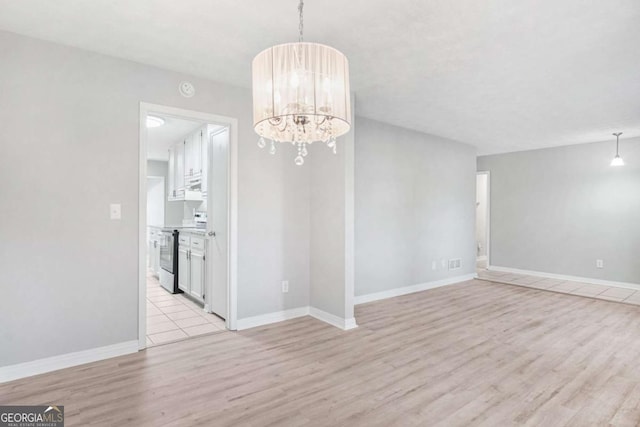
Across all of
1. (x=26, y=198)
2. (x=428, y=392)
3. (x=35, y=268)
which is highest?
(x=26, y=198)

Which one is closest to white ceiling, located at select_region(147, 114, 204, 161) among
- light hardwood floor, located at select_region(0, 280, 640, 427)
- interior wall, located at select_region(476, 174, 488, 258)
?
light hardwood floor, located at select_region(0, 280, 640, 427)

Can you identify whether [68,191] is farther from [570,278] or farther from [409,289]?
A: [570,278]

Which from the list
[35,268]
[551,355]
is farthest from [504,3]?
[35,268]

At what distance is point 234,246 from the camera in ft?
10.9

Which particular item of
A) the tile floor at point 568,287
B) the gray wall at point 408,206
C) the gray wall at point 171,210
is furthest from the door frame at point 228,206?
Result: the tile floor at point 568,287

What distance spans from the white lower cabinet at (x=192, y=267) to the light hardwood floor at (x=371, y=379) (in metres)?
1.21

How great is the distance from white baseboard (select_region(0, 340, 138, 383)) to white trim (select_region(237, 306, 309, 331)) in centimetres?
100

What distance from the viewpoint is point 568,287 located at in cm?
539

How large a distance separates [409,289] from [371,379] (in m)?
2.75

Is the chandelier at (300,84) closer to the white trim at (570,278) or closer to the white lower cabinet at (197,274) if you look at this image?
the white lower cabinet at (197,274)

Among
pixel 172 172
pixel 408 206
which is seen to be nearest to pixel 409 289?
pixel 408 206

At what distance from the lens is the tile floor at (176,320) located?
10.6 feet

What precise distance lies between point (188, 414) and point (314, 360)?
1045 millimetres

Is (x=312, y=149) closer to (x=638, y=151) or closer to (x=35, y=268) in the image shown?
(x=35, y=268)
